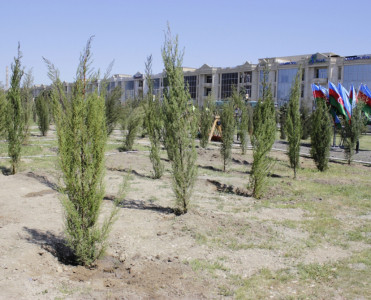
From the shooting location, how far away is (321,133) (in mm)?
13273

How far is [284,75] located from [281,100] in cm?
369

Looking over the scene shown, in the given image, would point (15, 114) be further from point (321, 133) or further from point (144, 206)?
point (321, 133)

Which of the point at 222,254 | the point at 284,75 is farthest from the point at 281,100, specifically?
the point at 222,254

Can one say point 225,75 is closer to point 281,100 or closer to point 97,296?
point 281,100

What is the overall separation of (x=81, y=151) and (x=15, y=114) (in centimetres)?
630

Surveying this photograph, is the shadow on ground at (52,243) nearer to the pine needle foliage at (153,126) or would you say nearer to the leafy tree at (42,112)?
the pine needle foliage at (153,126)

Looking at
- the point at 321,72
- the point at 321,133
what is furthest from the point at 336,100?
the point at 321,72

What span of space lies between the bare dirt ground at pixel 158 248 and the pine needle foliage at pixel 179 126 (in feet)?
2.14

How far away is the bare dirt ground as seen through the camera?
458 centimetres

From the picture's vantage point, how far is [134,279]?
15.9 ft

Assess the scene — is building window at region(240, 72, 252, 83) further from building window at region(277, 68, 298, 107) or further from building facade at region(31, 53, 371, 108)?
building window at region(277, 68, 298, 107)

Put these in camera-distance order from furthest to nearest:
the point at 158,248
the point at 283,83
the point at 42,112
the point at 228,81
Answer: the point at 228,81, the point at 283,83, the point at 42,112, the point at 158,248

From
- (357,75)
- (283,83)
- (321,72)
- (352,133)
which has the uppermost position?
(321,72)

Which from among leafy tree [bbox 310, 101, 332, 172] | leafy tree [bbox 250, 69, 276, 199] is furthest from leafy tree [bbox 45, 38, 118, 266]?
leafy tree [bbox 310, 101, 332, 172]
